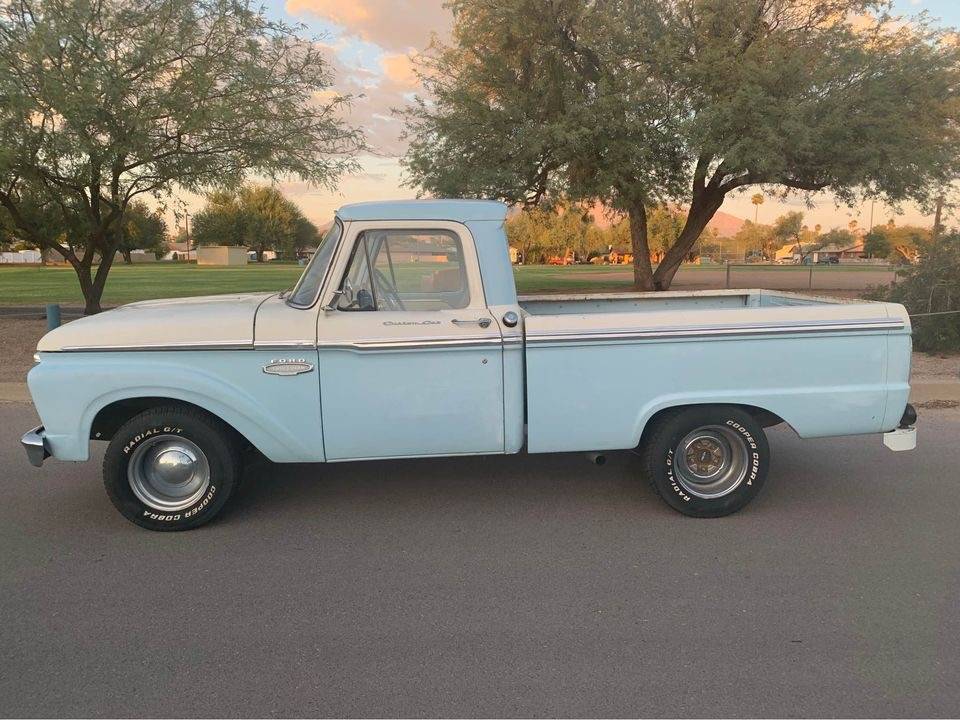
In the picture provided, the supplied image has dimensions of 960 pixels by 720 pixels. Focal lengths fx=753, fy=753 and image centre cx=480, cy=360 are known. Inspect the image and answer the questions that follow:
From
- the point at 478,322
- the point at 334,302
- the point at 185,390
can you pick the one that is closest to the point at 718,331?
the point at 478,322

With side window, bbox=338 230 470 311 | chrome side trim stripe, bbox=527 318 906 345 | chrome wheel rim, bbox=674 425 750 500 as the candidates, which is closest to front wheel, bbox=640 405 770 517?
chrome wheel rim, bbox=674 425 750 500

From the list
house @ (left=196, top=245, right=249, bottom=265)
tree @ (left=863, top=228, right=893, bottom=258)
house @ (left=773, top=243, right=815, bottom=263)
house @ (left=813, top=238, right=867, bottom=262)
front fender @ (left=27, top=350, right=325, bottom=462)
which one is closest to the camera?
front fender @ (left=27, top=350, right=325, bottom=462)

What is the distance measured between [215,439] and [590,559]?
2364mm

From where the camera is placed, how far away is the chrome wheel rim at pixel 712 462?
191 inches

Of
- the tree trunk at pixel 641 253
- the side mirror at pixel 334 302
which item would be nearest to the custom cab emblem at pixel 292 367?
the side mirror at pixel 334 302

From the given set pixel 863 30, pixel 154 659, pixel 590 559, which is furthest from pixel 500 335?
pixel 863 30

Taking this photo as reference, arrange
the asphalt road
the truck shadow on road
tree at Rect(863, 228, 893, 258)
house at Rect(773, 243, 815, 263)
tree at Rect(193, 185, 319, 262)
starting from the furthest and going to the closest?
house at Rect(773, 243, 815, 263) → tree at Rect(863, 228, 893, 258) → tree at Rect(193, 185, 319, 262) → the truck shadow on road → the asphalt road

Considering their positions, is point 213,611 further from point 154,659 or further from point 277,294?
point 277,294

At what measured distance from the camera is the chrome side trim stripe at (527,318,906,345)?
4.55 meters

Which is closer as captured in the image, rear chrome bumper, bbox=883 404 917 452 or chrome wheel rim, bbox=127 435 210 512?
chrome wheel rim, bbox=127 435 210 512

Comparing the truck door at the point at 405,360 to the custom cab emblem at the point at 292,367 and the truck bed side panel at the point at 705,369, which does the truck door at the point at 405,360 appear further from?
the truck bed side panel at the point at 705,369

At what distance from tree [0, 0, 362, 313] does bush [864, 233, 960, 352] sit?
34.5ft

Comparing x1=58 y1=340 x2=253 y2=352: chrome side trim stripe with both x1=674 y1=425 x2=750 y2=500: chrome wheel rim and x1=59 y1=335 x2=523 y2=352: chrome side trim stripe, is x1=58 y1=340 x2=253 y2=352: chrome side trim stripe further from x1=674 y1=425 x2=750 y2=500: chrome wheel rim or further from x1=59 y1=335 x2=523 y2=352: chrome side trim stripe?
x1=674 y1=425 x2=750 y2=500: chrome wheel rim

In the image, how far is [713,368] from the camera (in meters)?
4.69
